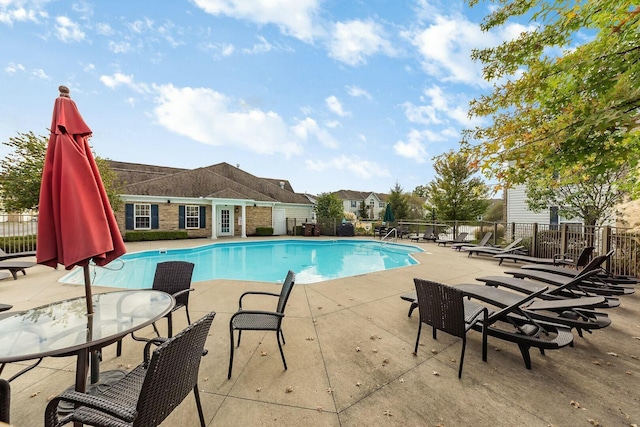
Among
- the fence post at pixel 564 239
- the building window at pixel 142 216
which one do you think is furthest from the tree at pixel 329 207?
the fence post at pixel 564 239

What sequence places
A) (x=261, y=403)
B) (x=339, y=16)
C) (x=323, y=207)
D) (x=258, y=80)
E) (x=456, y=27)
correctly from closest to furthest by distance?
(x=261, y=403)
(x=456, y=27)
(x=339, y=16)
(x=258, y=80)
(x=323, y=207)

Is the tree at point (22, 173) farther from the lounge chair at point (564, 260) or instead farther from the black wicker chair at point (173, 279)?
the lounge chair at point (564, 260)

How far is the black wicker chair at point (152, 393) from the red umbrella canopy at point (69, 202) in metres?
0.98

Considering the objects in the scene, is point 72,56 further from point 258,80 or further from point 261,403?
point 261,403

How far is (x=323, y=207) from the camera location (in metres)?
20.9

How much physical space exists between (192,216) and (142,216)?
2.81 metres

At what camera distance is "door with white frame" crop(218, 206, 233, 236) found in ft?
60.8

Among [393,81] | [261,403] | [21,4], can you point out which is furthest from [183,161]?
[261,403]

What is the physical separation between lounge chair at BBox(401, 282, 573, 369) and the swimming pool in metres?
4.50

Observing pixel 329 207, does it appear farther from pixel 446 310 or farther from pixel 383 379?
pixel 383 379

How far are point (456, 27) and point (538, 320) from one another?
24.6 feet

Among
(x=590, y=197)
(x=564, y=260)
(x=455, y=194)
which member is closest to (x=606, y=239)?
(x=564, y=260)

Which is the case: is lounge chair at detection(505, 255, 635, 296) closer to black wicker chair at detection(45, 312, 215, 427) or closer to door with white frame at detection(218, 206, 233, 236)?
black wicker chair at detection(45, 312, 215, 427)

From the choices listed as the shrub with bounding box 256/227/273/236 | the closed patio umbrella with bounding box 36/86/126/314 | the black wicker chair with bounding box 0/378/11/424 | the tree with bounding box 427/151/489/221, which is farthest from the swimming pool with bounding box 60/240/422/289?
the tree with bounding box 427/151/489/221
